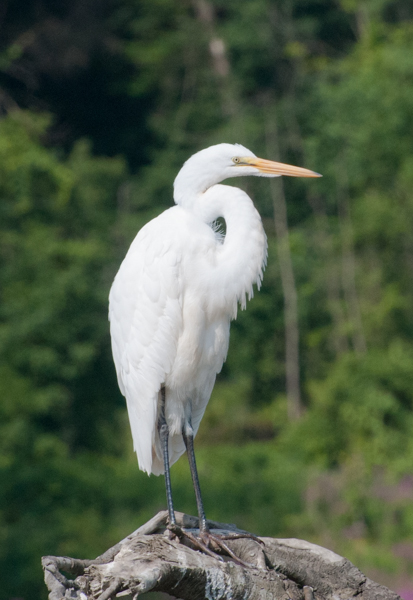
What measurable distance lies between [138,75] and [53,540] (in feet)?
38.5

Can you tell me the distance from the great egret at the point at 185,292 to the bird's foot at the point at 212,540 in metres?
0.22

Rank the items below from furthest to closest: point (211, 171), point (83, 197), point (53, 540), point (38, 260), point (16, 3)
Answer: point (16, 3) → point (83, 197) → point (38, 260) → point (53, 540) → point (211, 171)

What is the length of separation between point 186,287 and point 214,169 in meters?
0.50

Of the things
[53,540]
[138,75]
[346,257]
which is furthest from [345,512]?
[138,75]

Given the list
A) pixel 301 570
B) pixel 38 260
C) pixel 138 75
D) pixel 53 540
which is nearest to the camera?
pixel 301 570

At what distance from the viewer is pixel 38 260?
11.9m

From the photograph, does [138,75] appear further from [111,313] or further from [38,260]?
[111,313]

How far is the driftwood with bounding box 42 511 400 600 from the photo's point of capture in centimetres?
269

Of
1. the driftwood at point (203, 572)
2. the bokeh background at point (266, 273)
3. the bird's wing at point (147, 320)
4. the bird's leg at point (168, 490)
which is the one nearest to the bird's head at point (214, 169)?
the bird's wing at point (147, 320)

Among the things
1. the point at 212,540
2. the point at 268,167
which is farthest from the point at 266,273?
the point at 212,540

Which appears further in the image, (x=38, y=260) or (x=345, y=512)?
(x=38, y=260)

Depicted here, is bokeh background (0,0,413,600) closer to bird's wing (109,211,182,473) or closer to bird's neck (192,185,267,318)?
bird's wing (109,211,182,473)

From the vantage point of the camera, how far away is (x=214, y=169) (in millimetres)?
3697

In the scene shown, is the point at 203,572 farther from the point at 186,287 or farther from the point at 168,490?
the point at 186,287
